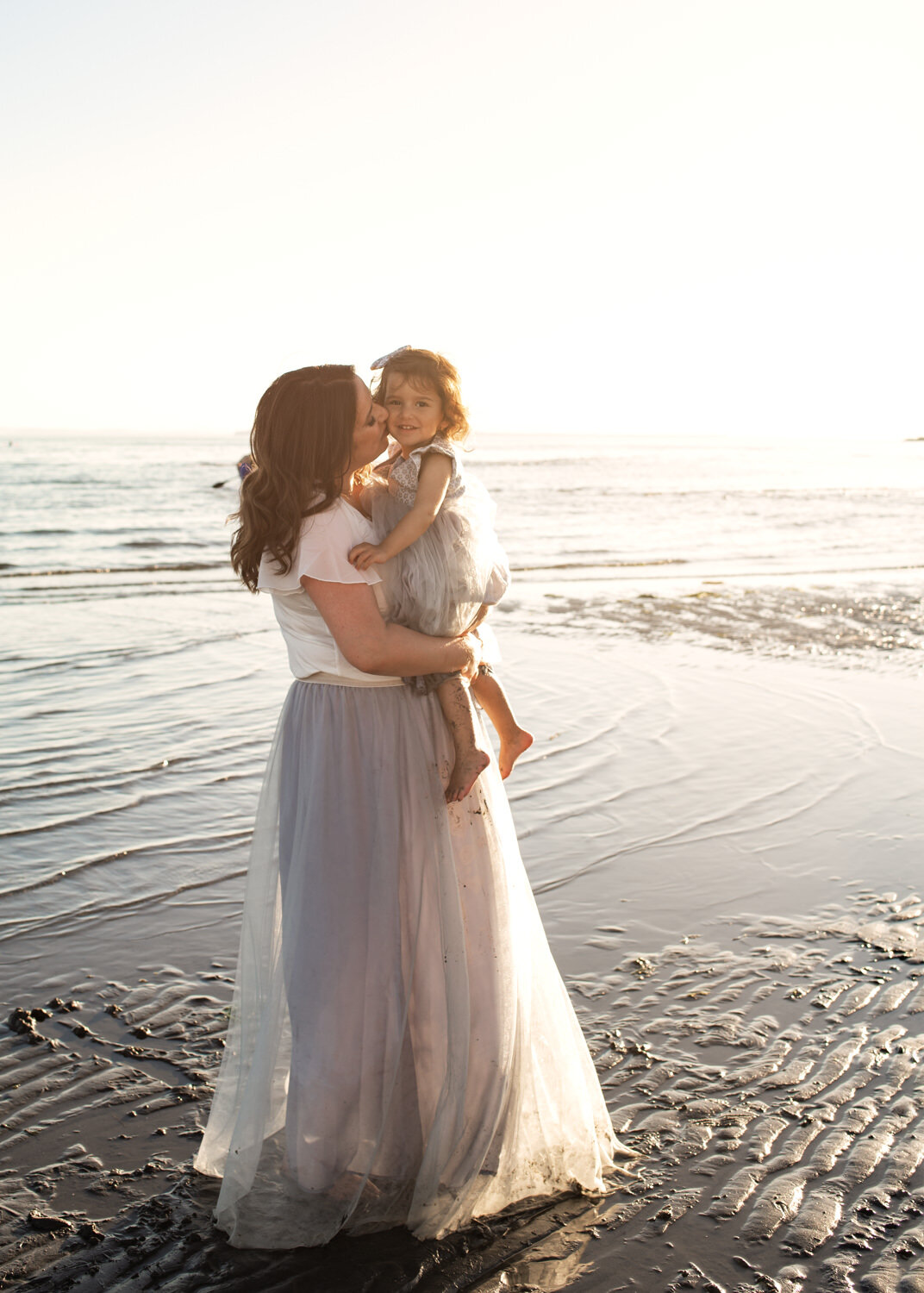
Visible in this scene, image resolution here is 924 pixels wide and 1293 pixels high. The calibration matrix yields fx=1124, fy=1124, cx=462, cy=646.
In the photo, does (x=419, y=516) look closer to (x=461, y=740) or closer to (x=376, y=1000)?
(x=461, y=740)

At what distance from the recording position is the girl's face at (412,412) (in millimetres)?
3289

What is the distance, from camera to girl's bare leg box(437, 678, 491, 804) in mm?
2906

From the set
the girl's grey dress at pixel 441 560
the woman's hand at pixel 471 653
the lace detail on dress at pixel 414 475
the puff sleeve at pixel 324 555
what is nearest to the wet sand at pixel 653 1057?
the woman's hand at pixel 471 653

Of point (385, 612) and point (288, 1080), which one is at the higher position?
point (385, 612)

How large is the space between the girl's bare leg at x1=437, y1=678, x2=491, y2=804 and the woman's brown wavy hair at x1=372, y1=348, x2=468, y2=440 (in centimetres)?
81

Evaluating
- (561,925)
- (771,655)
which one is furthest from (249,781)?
(771,655)

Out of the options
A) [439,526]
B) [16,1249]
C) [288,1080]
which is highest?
[439,526]

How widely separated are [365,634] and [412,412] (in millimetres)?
909

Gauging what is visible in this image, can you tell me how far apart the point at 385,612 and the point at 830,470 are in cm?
5485

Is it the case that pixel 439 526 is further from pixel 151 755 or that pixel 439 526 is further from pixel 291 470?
pixel 151 755

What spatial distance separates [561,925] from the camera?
4.82 metres

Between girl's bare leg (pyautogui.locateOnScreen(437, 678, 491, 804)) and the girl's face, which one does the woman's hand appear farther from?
the girl's face

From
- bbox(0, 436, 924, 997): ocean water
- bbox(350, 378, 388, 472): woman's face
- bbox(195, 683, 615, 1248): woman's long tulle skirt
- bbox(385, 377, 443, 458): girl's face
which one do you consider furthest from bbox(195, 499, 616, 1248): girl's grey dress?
bbox(0, 436, 924, 997): ocean water

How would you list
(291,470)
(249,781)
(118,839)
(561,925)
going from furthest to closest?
(249,781)
(118,839)
(561,925)
(291,470)
